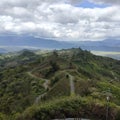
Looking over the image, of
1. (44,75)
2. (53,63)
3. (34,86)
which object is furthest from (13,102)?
(53,63)

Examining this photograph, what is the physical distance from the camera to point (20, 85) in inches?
6088

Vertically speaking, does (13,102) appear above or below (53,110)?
below

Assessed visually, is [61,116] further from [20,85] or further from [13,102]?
[20,85]

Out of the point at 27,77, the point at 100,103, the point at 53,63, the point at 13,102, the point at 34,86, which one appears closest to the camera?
the point at 100,103

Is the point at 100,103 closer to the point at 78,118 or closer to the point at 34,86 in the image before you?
the point at 78,118

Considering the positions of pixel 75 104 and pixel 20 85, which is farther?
pixel 20 85

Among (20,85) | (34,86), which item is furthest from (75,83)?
(20,85)

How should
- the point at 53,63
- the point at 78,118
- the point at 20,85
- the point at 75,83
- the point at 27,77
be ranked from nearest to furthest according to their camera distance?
the point at 78,118, the point at 75,83, the point at 20,85, the point at 27,77, the point at 53,63

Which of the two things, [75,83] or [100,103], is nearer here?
[100,103]

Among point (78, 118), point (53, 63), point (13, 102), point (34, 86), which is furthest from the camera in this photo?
point (53, 63)

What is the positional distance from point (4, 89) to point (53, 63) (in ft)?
108

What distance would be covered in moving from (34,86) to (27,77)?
80.6ft

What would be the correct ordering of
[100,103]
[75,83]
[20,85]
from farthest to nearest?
[20,85], [75,83], [100,103]

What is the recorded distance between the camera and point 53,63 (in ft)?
593
